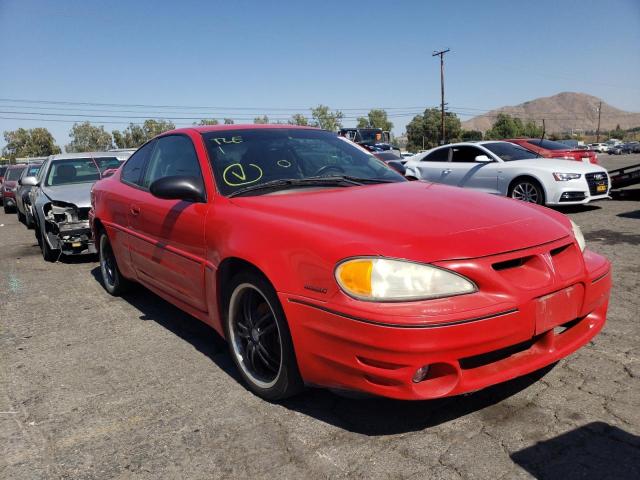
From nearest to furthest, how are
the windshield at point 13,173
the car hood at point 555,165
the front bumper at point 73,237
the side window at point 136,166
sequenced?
1. the side window at point 136,166
2. the front bumper at point 73,237
3. the car hood at point 555,165
4. the windshield at point 13,173

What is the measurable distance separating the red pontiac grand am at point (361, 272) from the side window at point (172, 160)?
3 cm

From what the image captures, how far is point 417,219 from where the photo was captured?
2477 mm

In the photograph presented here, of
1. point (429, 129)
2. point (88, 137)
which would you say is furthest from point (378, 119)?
point (88, 137)

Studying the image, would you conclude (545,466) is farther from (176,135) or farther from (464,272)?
(176,135)

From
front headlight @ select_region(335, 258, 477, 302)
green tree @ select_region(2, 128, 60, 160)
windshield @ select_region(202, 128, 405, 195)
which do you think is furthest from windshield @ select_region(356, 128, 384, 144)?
green tree @ select_region(2, 128, 60, 160)

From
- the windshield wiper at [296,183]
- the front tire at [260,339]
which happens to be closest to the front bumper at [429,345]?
the front tire at [260,339]

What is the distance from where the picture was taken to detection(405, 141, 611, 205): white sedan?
893 centimetres

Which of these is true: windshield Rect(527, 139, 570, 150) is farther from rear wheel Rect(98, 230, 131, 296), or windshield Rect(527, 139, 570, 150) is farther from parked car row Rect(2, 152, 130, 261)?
rear wheel Rect(98, 230, 131, 296)

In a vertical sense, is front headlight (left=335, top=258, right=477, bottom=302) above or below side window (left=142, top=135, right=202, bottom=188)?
below

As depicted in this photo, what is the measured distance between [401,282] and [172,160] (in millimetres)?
2365

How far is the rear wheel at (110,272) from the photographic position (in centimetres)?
494

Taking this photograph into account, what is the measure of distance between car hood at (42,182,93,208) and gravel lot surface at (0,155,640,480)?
3377 mm

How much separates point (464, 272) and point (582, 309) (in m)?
0.79

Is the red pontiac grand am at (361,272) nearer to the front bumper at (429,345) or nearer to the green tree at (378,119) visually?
the front bumper at (429,345)
